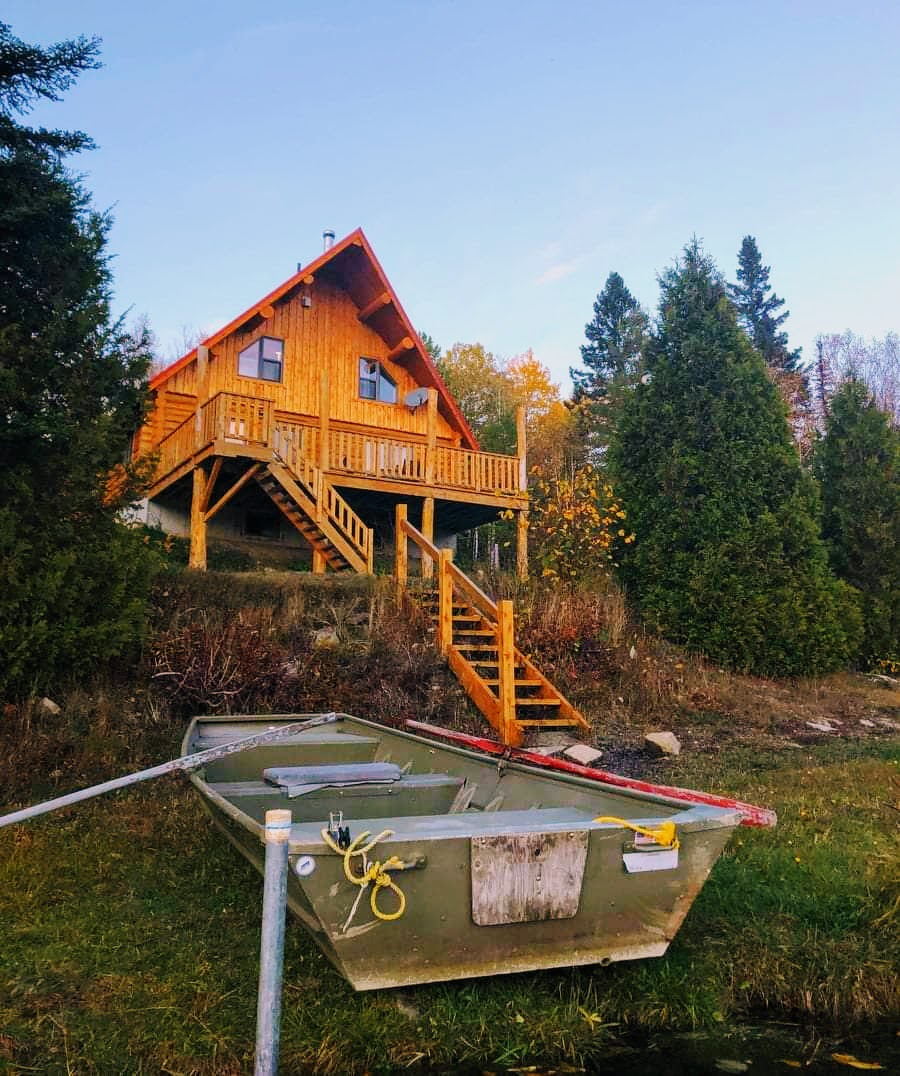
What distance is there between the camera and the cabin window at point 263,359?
18.7m

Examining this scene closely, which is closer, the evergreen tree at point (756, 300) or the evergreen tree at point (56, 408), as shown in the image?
the evergreen tree at point (56, 408)

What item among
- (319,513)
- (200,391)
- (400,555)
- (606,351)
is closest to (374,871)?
(400,555)

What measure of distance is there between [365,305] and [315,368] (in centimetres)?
224

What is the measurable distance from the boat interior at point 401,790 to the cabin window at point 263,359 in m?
13.1

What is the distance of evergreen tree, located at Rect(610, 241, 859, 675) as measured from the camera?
41.2ft

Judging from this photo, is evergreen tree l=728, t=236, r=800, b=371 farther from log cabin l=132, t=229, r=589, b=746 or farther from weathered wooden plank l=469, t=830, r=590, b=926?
weathered wooden plank l=469, t=830, r=590, b=926

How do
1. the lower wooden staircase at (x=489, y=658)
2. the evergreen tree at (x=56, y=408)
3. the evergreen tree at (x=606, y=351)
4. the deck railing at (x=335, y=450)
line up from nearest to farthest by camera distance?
1. the evergreen tree at (x=56, y=408)
2. the lower wooden staircase at (x=489, y=658)
3. the deck railing at (x=335, y=450)
4. the evergreen tree at (x=606, y=351)

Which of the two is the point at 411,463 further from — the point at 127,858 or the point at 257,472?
the point at 127,858

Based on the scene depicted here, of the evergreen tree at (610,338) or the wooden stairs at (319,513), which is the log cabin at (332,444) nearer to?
the wooden stairs at (319,513)

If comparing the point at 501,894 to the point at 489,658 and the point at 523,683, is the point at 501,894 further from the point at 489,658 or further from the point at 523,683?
the point at 489,658

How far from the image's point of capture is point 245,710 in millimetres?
8891

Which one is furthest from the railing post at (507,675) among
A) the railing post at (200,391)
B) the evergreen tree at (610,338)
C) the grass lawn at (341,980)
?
the evergreen tree at (610,338)

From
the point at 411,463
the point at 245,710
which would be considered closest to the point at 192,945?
the point at 245,710

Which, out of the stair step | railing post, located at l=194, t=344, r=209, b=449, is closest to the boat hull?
the stair step
